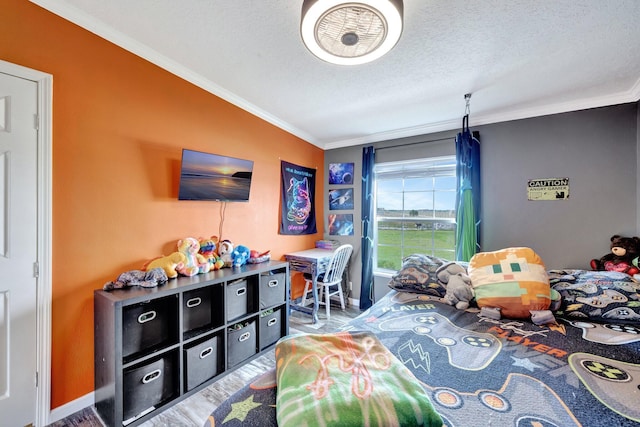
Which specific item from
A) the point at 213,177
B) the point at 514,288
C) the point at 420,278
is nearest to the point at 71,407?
the point at 213,177

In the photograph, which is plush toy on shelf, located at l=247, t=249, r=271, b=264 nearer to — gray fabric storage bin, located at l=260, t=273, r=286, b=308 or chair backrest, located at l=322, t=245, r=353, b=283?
gray fabric storage bin, located at l=260, t=273, r=286, b=308

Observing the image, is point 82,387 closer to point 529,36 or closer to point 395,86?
point 395,86

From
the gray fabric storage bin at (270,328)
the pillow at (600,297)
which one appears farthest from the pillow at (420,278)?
the gray fabric storage bin at (270,328)

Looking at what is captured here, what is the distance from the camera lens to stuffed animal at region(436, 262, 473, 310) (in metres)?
1.74

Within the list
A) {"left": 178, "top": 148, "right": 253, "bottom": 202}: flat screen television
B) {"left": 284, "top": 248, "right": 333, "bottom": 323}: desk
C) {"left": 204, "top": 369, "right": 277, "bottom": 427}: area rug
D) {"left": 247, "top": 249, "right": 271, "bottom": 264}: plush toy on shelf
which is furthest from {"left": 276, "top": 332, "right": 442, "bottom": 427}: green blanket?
{"left": 284, "top": 248, "right": 333, "bottom": 323}: desk

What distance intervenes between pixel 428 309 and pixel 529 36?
185 cm

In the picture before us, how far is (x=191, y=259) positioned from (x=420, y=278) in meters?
1.82

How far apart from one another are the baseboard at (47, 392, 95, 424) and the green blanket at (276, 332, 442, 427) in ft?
5.29

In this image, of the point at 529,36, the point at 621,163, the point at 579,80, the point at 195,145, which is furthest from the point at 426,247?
the point at 195,145

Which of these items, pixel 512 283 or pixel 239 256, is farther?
pixel 239 256

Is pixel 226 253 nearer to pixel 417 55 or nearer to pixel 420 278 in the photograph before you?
pixel 420 278

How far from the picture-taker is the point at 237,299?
205cm

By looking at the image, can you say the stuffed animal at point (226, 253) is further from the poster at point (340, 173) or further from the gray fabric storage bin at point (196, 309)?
the poster at point (340, 173)

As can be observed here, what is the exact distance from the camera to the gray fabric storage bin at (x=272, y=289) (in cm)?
225
